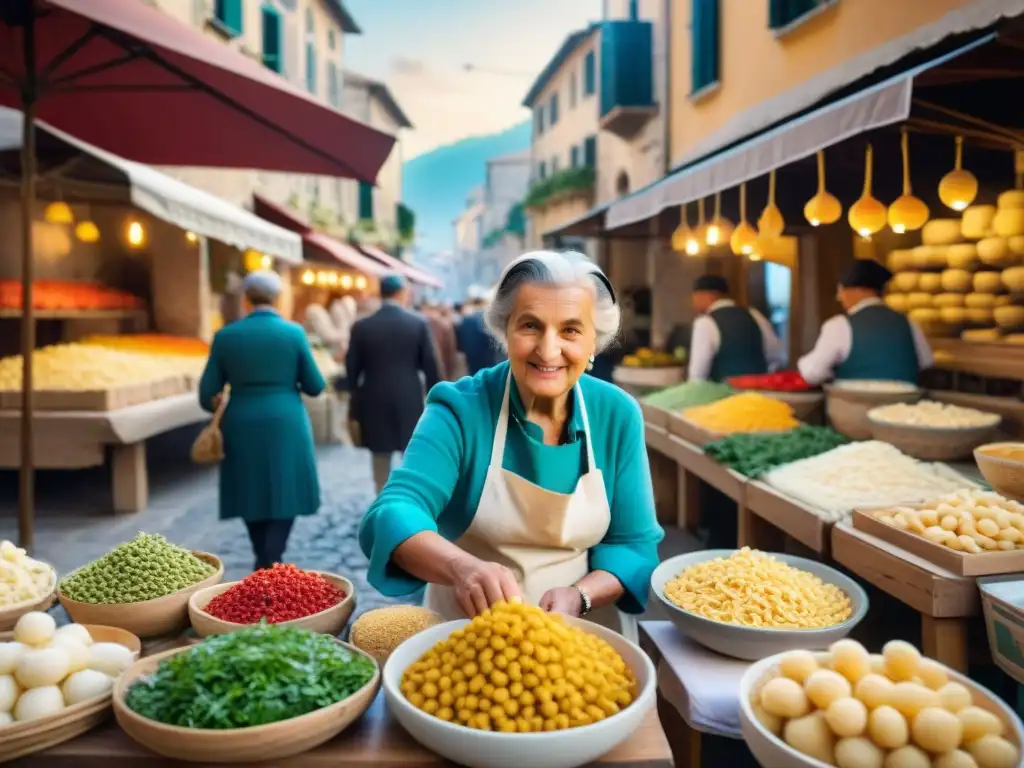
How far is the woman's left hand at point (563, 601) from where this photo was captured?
83.1 inches

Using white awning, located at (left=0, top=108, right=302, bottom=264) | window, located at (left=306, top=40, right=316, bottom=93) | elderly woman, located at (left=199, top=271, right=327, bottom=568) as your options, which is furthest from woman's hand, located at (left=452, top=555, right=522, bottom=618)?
window, located at (left=306, top=40, right=316, bottom=93)

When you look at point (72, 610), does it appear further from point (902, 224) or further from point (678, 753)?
point (902, 224)

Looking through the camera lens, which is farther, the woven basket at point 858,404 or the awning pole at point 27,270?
the woven basket at point 858,404

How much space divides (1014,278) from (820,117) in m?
2.33

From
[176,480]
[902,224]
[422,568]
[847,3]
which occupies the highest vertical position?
[847,3]

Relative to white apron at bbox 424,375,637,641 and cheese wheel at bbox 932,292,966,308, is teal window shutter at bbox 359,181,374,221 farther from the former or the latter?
white apron at bbox 424,375,637,641

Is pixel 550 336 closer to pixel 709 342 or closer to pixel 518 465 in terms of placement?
pixel 518 465

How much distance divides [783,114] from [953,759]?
790cm

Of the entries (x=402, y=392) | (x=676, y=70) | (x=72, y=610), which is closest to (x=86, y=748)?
(x=72, y=610)

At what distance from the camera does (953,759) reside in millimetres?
1428

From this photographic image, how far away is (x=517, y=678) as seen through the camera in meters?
1.59

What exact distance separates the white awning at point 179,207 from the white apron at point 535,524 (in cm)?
405

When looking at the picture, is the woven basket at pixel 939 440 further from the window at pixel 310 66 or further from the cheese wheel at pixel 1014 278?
the window at pixel 310 66

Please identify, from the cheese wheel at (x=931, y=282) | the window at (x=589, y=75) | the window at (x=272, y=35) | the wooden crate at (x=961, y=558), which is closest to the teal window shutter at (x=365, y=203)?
the window at (x=589, y=75)
